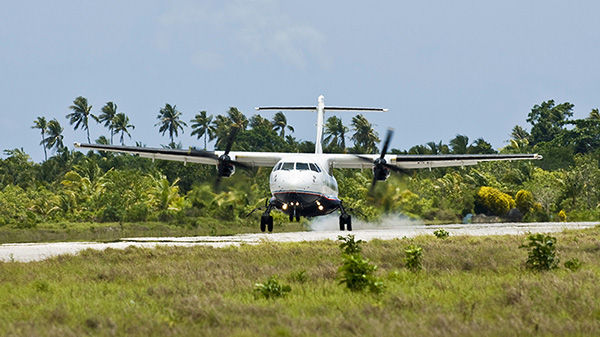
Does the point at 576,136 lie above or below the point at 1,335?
above

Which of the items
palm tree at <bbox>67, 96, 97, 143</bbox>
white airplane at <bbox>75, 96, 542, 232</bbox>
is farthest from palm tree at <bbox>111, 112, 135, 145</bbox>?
white airplane at <bbox>75, 96, 542, 232</bbox>

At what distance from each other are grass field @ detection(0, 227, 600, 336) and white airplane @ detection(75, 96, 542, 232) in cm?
1175

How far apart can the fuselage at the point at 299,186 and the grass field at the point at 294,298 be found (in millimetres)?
11469

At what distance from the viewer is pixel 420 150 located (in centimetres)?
7406

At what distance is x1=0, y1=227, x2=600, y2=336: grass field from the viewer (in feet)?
27.4

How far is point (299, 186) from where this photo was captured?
2897cm

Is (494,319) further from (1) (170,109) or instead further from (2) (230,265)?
(1) (170,109)

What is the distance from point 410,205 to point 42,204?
28.5 metres

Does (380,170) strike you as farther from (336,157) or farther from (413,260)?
(413,260)

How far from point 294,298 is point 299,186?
18201 millimetres

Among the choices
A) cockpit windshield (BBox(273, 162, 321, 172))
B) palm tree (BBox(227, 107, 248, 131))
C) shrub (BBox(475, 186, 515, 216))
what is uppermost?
palm tree (BBox(227, 107, 248, 131))

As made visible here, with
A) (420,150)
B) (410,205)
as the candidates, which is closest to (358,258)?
(410,205)

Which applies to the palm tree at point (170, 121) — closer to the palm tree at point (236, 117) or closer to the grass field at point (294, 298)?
the palm tree at point (236, 117)

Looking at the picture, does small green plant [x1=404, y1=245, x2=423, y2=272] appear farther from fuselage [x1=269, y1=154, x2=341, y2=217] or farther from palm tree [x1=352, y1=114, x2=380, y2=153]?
palm tree [x1=352, y1=114, x2=380, y2=153]
